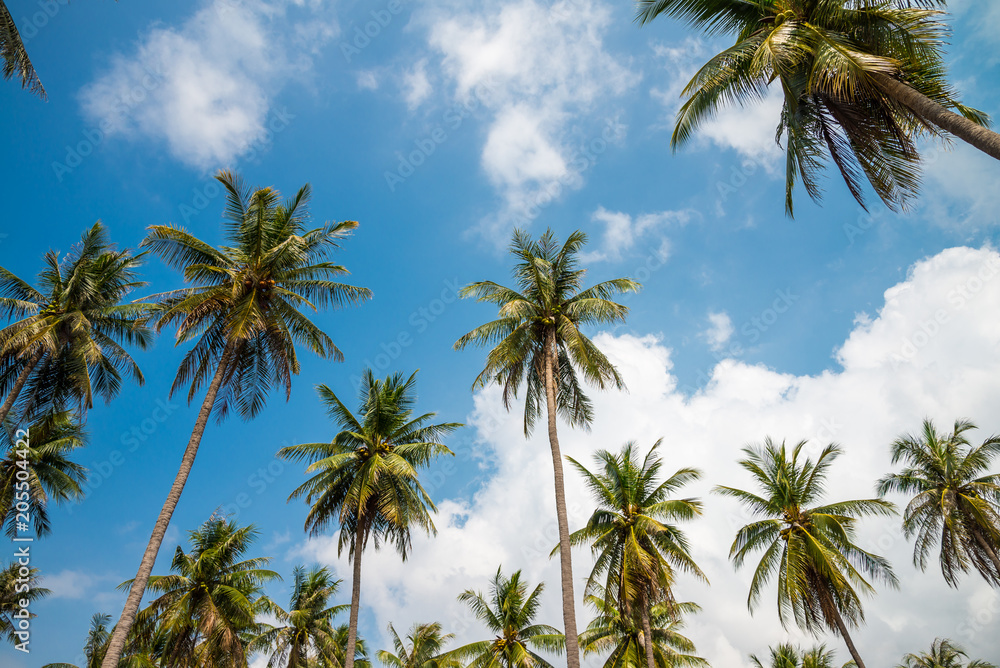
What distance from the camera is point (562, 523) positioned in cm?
1716

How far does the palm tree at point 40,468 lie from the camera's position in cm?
2139

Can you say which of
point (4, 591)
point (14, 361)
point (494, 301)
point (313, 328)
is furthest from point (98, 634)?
point (494, 301)

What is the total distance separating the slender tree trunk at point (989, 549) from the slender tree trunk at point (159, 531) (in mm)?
33801

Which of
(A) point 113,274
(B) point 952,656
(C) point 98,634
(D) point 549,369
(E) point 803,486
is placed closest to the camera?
(D) point 549,369

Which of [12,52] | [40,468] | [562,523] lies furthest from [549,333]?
[40,468]

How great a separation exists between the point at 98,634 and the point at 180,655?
16164 mm

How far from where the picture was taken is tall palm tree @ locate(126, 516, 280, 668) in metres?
23.2

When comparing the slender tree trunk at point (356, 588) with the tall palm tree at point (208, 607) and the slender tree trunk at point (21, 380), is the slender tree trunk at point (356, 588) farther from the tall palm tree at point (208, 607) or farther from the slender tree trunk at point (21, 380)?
the slender tree trunk at point (21, 380)

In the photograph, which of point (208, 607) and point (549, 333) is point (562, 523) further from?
point (208, 607)

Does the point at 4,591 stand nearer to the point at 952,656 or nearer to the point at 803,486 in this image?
the point at 803,486

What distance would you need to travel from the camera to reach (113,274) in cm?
2077

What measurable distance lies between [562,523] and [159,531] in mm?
11384

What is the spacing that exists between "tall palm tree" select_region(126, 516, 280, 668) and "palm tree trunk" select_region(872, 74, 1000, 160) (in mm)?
27656

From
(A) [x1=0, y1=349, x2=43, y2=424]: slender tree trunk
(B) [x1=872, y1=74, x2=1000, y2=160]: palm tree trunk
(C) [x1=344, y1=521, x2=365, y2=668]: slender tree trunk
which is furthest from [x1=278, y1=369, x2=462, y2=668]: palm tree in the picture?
(B) [x1=872, y1=74, x2=1000, y2=160]: palm tree trunk
